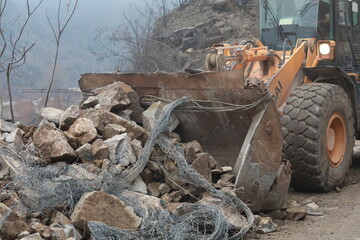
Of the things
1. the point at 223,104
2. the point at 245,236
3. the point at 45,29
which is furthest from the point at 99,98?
the point at 45,29

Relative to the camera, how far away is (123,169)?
5.37m

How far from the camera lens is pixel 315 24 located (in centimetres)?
805

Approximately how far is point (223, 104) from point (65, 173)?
5.87 ft

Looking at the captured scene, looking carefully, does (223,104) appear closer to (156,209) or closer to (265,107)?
(265,107)

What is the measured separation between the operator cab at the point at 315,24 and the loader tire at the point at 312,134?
1.13 metres

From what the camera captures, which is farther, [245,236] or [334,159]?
[334,159]

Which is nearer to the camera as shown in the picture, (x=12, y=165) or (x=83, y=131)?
(x=12, y=165)

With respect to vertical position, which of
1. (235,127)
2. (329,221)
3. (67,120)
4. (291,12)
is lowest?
(329,221)

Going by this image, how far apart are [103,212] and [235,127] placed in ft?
6.99

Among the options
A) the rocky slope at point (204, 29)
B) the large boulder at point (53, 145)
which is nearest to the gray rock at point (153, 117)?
the large boulder at point (53, 145)

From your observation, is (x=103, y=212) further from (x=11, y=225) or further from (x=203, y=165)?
(x=203, y=165)

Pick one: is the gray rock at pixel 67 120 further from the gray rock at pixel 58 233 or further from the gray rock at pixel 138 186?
the gray rock at pixel 58 233

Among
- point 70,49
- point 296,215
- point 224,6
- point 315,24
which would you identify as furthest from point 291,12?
point 70,49

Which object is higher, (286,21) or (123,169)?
(286,21)
